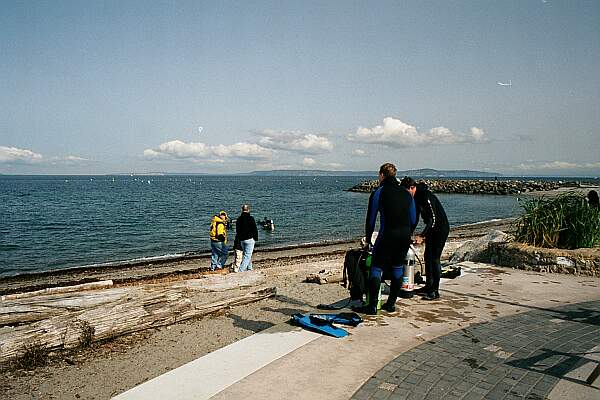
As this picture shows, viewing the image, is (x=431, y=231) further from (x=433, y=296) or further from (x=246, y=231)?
(x=246, y=231)

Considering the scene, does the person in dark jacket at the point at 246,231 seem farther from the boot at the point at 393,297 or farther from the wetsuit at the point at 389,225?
the wetsuit at the point at 389,225

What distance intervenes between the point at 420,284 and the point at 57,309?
6070mm

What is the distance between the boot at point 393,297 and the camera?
6.33 m

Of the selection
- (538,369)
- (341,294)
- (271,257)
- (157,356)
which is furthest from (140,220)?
(538,369)

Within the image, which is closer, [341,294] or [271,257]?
[341,294]

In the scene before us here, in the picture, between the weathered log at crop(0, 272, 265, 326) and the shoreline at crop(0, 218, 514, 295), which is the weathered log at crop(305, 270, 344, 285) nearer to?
the weathered log at crop(0, 272, 265, 326)

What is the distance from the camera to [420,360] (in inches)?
187

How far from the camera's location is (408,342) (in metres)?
5.30

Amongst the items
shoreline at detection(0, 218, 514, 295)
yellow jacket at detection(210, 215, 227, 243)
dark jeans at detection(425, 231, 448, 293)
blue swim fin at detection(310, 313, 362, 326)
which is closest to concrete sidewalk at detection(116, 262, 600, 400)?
blue swim fin at detection(310, 313, 362, 326)

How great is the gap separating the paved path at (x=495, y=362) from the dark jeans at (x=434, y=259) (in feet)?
4.15

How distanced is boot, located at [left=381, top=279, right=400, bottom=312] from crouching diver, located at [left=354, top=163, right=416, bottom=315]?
76 mm

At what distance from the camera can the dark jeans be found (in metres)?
7.29

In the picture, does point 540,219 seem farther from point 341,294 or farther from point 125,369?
point 125,369

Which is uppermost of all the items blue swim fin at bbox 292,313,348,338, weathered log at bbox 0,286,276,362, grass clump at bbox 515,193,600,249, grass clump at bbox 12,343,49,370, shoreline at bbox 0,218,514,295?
grass clump at bbox 515,193,600,249
